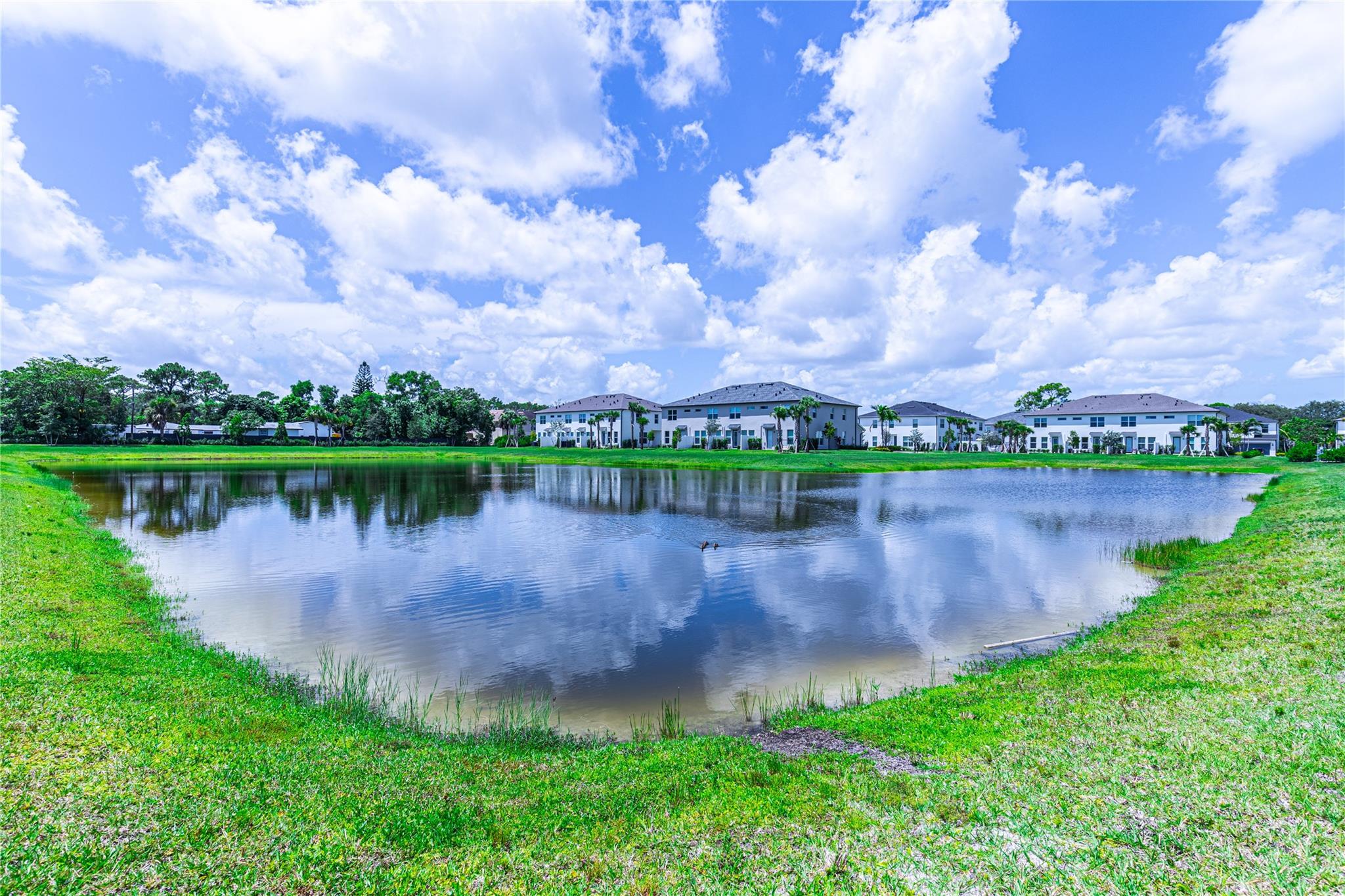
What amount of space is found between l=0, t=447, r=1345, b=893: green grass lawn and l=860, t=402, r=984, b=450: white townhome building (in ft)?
343

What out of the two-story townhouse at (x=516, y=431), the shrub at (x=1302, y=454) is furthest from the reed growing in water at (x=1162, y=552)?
the two-story townhouse at (x=516, y=431)

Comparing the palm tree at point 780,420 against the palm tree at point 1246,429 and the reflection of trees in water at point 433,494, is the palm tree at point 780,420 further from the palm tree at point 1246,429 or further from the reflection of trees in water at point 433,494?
the palm tree at point 1246,429

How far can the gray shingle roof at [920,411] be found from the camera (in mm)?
109875

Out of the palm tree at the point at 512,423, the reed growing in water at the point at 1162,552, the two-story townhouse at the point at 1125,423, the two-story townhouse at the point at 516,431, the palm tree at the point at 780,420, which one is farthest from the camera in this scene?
the two-story townhouse at the point at 516,431

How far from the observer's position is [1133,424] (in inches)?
3772

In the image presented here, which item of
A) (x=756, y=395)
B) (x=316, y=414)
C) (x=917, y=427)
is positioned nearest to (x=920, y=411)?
(x=917, y=427)

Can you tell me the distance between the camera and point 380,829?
5.26 meters

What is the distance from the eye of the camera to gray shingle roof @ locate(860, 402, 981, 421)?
110 metres

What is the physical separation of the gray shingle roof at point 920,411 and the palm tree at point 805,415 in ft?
89.1

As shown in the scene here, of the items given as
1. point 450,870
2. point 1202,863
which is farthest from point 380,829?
point 1202,863

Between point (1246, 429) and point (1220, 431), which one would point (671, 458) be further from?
point (1246, 429)

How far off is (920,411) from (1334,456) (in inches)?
2030

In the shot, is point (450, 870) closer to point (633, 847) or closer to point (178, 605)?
point (633, 847)

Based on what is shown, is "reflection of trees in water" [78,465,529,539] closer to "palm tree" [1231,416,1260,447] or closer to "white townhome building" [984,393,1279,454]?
"white townhome building" [984,393,1279,454]
